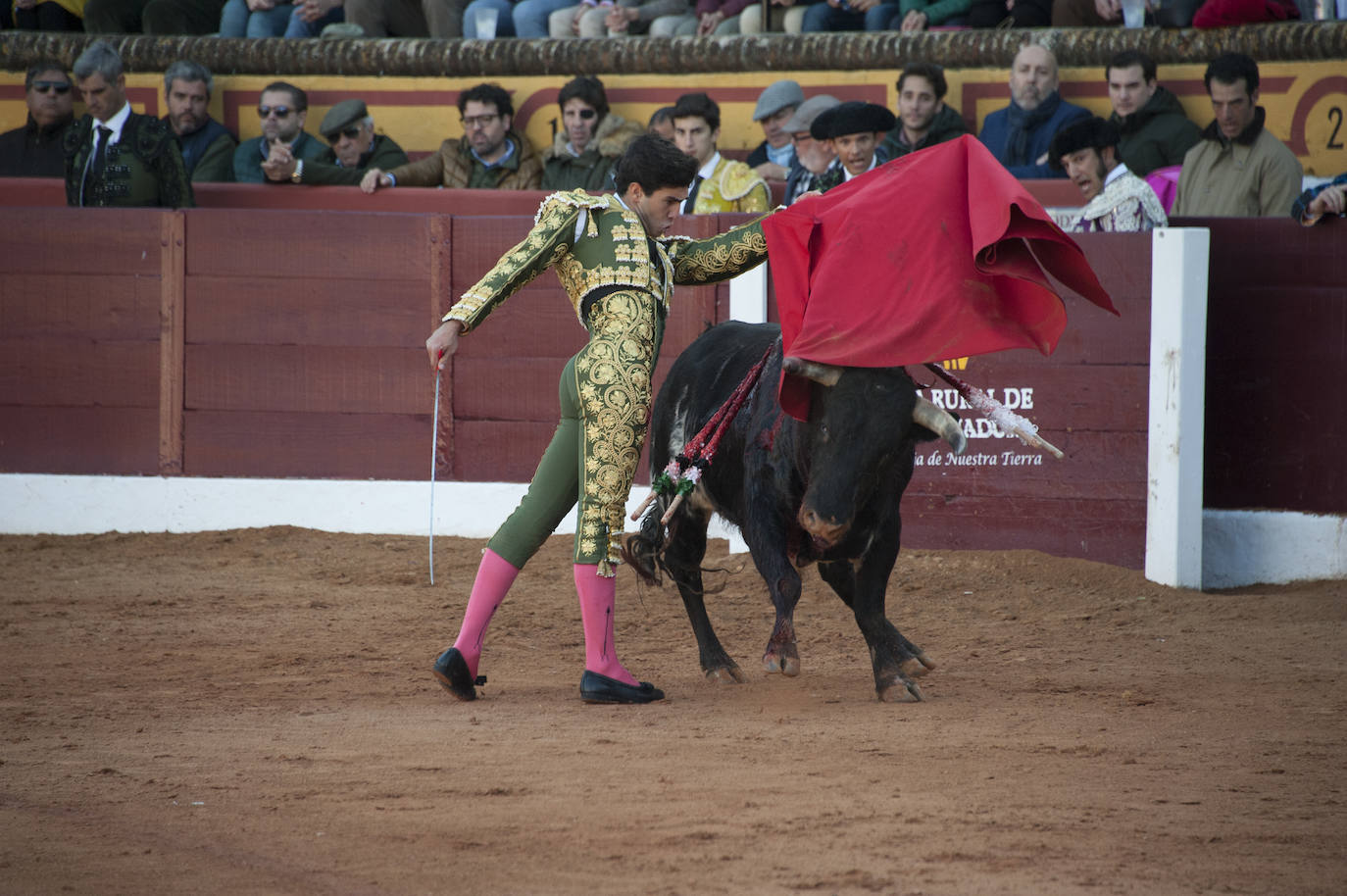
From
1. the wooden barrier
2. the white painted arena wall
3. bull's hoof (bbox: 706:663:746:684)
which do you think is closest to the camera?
bull's hoof (bbox: 706:663:746:684)

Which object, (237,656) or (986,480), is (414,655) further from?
(986,480)

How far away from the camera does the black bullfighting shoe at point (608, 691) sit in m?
3.75

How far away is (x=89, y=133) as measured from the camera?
6875 millimetres

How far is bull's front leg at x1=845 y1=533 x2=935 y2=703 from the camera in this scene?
381 centimetres

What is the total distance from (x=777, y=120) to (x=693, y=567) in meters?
3.48

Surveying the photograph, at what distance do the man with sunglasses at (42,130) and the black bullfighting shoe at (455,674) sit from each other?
16.1 feet

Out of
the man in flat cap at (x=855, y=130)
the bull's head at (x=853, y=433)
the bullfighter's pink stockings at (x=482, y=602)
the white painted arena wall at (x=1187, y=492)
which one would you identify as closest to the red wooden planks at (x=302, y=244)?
the white painted arena wall at (x=1187, y=492)

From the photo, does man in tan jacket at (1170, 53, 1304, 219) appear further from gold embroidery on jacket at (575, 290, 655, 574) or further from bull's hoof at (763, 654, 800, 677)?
bull's hoof at (763, 654, 800, 677)

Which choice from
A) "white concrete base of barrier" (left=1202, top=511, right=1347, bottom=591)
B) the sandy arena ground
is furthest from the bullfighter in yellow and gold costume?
"white concrete base of barrier" (left=1202, top=511, right=1347, bottom=591)

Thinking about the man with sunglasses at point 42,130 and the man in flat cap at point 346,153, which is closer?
the man in flat cap at point 346,153

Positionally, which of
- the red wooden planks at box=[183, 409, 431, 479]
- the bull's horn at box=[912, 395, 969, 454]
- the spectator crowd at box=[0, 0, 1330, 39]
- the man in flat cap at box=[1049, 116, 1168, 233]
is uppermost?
the spectator crowd at box=[0, 0, 1330, 39]

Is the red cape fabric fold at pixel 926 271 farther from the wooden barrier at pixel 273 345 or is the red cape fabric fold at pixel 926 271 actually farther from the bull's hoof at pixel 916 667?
the wooden barrier at pixel 273 345

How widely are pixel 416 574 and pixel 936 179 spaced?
293 centimetres

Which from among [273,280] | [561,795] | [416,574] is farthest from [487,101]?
[561,795]
